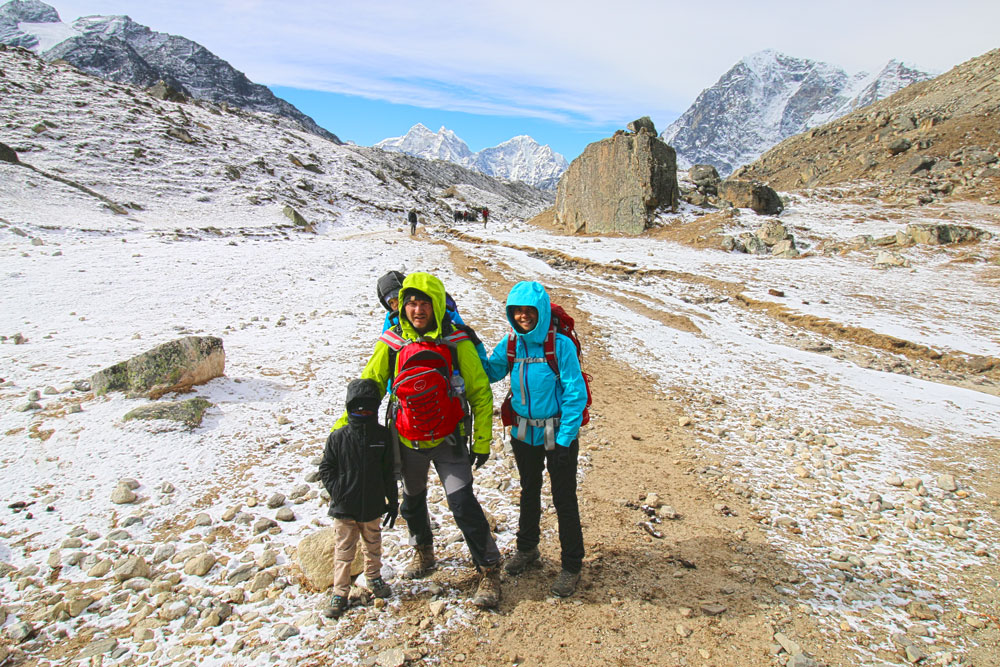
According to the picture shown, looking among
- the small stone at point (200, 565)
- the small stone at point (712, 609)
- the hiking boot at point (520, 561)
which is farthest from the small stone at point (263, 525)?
the small stone at point (712, 609)

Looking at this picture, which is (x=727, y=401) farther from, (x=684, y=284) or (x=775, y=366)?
(x=684, y=284)

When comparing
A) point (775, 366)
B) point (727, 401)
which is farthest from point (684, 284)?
point (727, 401)

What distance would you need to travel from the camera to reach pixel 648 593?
3.91m

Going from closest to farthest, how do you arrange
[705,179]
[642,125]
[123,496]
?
[123,496]
[642,125]
[705,179]

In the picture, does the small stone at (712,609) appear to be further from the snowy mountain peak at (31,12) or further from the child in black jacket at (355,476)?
the snowy mountain peak at (31,12)

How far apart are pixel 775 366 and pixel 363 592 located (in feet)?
32.2

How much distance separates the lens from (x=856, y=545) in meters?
4.60

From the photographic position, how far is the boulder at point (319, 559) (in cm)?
381

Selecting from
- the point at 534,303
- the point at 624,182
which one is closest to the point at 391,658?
the point at 534,303

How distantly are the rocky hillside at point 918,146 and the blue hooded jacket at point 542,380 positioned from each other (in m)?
36.2

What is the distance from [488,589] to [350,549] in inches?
45.4

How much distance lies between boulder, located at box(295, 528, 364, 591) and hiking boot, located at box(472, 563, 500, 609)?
1.05 metres

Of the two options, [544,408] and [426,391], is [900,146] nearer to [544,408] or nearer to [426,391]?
[544,408]

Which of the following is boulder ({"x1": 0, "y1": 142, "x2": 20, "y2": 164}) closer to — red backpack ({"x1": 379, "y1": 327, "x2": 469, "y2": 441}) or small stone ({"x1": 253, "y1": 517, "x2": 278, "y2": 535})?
small stone ({"x1": 253, "y1": 517, "x2": 278, "y2": 535})
